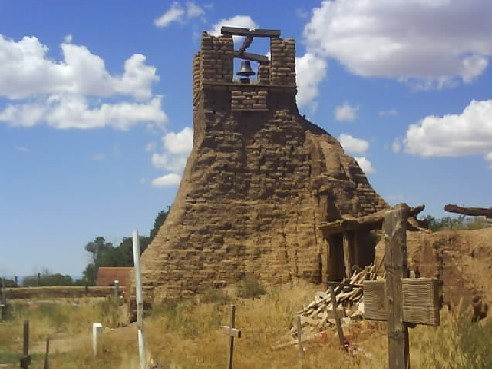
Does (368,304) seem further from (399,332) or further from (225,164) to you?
(225,164)

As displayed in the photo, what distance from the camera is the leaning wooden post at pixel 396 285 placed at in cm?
441

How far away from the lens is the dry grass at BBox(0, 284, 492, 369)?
9.32 m

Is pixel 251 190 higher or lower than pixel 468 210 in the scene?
higher

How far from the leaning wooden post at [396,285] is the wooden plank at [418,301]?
0.18 ft

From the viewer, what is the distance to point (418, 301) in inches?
169

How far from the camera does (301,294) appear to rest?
18.1 m

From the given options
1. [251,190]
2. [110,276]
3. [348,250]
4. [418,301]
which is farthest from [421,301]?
[110,276]

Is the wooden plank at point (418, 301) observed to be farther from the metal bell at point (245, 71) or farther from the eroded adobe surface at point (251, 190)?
the metal bell at point (245, 71)

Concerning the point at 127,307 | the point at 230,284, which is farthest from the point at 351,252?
the point at 127,307

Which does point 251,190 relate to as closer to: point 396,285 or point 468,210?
point 468,210

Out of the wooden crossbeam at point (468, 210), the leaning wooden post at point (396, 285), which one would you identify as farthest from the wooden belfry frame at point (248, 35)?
the leaning wooden post at point (396, 285)

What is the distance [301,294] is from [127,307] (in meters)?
5.14

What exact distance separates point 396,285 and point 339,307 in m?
10.9

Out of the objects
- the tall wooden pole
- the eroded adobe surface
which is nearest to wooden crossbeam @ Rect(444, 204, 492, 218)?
the tall wooden pole
